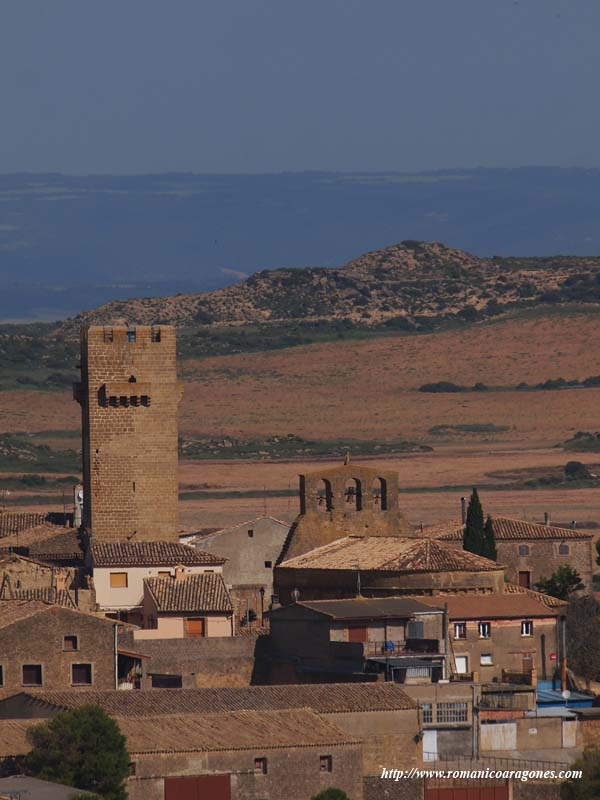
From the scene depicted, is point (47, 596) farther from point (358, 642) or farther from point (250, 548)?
point (250, 548)

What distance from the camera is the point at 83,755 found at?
1535 inches

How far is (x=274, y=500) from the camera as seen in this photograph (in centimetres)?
10038

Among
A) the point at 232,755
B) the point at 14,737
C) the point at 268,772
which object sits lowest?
the point at 268,772

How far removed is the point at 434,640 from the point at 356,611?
1596 mm

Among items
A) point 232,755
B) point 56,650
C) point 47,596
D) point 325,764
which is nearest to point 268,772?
point 232,755

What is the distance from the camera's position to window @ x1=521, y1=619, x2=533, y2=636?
5253cm

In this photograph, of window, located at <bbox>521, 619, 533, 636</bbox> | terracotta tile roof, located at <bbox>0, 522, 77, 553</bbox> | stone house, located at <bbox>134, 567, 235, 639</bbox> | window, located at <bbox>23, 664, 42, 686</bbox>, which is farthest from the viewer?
terracotta tile roof, located at <bbox>0, 522, 77, 553</bbox>

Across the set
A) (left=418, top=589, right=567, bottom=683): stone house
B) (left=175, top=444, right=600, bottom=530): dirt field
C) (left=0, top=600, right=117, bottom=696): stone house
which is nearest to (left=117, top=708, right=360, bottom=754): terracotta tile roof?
(left=0, top=600, right=117, bottom=696): stone house

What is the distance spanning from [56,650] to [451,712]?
7230 millimetres

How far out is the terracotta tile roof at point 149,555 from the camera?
194ft

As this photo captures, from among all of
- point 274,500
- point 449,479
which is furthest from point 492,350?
point 274,500

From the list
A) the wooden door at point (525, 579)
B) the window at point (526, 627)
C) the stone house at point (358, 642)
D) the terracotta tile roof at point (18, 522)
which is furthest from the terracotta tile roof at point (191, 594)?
the terracotta tile roof at point (18, 522)

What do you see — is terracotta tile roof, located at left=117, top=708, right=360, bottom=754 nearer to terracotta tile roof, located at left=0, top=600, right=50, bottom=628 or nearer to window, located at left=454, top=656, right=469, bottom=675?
terracotta tile roof, located at left=0, top=600, right=50, bottom=628

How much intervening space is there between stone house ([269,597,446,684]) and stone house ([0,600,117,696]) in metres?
3.58
